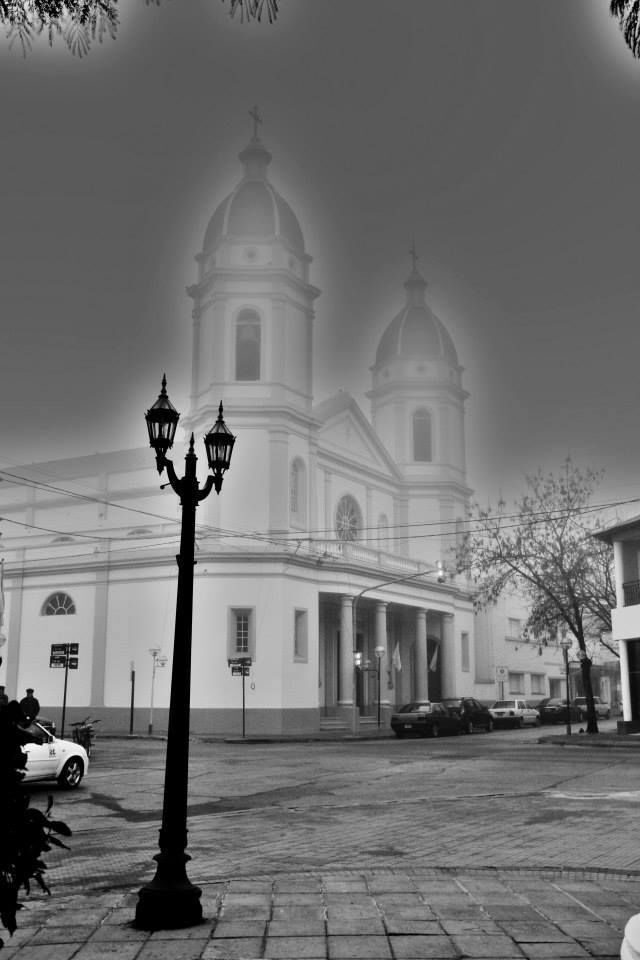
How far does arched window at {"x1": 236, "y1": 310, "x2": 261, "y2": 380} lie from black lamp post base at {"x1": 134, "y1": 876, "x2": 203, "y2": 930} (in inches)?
1502

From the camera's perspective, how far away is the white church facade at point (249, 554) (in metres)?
40.5

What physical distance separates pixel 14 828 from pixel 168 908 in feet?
10.3

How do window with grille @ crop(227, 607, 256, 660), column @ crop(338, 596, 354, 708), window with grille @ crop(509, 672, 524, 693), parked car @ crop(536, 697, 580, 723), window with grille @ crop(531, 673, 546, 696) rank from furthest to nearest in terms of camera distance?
window with grille @ crop(531, 673, 546, 696) < window with grille @ crop(509, 672, 524, 693) < parked car @ crop(536, 697, 580, 723) < column @ crop(338, 596, 354, 708) < window with grille @ crop(227, 607, 256, 660)

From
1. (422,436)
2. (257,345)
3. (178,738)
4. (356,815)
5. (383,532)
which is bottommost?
(356,815)

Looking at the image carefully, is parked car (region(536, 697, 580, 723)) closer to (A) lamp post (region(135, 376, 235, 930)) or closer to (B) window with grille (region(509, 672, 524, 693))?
(B) window with grille (region(509, 672, 524, 693))

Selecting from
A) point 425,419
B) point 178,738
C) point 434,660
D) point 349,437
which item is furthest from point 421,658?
point 178,738

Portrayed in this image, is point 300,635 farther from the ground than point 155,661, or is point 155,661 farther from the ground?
point 300,635

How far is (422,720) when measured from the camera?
37.4 meters

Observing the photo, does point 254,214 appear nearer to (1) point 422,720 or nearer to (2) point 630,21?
(1) point 422,720

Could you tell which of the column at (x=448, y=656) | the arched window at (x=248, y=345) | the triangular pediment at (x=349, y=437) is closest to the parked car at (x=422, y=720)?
the column at (x=448, y=656)

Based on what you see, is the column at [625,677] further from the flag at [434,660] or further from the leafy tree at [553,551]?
the flag at [434,660]

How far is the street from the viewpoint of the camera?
10.0 meters

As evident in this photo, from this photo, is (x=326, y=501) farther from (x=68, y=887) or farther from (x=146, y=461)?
(x=68, y=887)

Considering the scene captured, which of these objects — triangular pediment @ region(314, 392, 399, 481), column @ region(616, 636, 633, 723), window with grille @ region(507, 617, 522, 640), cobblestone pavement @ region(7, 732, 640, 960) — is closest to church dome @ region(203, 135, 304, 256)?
triangular pediment @ region(314, 392, 399, 481)
